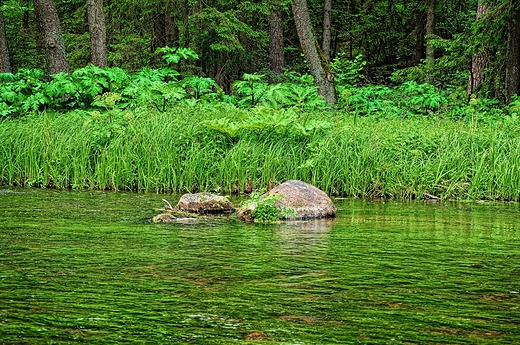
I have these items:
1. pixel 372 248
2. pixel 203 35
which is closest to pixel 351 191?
pixel 372 248

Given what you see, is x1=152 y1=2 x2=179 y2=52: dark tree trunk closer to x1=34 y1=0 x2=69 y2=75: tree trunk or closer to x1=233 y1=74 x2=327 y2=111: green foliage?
x1=34 y1=0 x2=69 y2=75: tree trunk

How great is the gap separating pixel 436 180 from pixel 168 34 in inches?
483

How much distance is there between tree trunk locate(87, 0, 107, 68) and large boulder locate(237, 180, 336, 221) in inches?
378

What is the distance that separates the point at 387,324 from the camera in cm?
272

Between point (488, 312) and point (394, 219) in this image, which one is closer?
point (488, 312)

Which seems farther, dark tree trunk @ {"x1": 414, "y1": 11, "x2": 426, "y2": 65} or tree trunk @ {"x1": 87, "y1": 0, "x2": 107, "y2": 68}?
dark tree trunk @ {"x1": 414, "y1": 11, "x2": 426, "y2": 65}

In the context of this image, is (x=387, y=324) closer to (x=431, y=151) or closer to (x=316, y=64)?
(x=431, y=151)

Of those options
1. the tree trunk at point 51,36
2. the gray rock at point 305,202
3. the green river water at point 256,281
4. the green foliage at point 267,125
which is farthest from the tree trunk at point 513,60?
the tree trunk at point 51,36

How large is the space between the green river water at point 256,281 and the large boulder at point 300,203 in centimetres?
33

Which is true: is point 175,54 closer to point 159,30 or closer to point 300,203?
point 159,30

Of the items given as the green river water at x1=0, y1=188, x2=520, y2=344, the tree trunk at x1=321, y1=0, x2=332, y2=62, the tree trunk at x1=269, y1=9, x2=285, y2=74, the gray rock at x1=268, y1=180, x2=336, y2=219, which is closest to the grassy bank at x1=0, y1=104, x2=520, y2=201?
the gray rock at x1=268, y1=180, x2=336, y2=219

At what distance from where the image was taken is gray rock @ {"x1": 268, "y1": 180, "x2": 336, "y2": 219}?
6.77 meters

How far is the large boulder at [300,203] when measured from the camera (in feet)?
21.9

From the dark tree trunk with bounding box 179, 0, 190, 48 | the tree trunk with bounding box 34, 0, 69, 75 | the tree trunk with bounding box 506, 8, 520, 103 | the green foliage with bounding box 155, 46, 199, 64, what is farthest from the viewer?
the dark tree trunk with bounding box 179, 0, 190, 48
